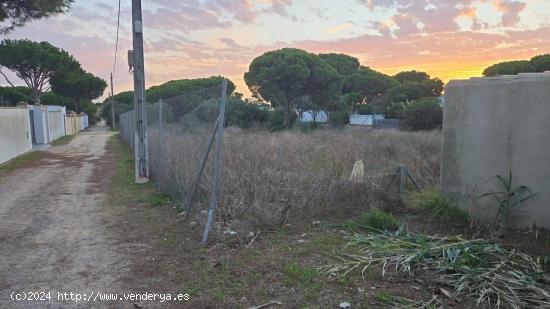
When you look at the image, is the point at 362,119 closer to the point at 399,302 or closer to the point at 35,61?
the point at 35,61

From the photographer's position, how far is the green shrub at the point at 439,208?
4988 millimetres

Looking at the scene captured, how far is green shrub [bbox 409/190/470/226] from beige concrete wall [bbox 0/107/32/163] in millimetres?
13300

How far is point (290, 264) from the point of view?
3.87 meters

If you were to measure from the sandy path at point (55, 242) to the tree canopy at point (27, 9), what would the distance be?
4.82m

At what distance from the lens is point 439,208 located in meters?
5.32

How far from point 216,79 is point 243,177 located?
136 ft

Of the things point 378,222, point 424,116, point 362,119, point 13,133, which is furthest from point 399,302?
point 362,119

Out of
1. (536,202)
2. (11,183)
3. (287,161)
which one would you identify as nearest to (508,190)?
(536,202)

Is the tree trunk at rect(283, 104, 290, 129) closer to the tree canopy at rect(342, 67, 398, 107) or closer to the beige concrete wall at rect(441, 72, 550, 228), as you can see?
the tree canopy at rect(342, 67, 398, 107)

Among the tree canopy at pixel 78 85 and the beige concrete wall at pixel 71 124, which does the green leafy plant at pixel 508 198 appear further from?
the tree canopy at pixel 78 85

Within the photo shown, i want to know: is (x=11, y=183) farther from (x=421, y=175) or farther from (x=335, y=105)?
(x=335, y=105)

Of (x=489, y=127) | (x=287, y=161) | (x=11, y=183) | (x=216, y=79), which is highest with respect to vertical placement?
(x=216, y=79)

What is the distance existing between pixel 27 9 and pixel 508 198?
488 inches

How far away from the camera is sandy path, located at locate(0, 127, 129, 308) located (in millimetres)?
3598
